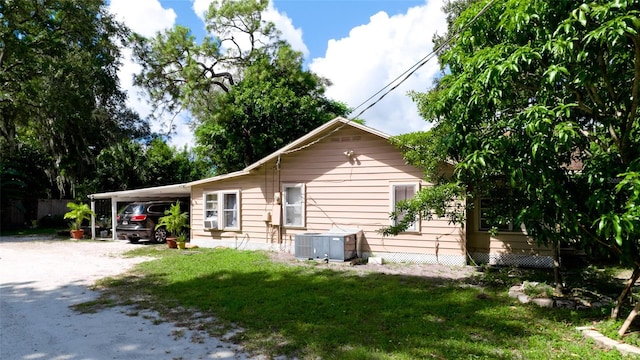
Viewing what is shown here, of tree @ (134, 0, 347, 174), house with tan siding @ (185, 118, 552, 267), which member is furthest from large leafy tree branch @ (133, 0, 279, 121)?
house with tan siding @ (185, 118, 552, 267)

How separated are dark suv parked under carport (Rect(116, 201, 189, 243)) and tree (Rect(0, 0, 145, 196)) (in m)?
7.26

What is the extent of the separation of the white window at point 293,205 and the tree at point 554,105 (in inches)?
268

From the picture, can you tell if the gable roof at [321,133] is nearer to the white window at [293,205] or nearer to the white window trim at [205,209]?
the white window at [293,205]

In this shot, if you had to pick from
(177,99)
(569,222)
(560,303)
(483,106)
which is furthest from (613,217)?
(177,99)

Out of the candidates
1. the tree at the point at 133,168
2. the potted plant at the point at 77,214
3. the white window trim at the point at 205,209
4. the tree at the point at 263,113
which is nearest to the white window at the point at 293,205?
the white window trim at the point at 205,209

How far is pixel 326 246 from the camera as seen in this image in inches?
425

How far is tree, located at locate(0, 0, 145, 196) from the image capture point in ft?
60.4

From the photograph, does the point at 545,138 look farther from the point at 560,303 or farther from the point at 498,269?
the point at 498,269

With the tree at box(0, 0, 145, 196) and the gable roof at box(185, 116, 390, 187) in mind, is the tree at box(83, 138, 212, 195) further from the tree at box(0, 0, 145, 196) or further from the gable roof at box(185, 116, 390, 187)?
the gable roof at box(185, 116, 390, 187)

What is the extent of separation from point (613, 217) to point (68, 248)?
15850mm

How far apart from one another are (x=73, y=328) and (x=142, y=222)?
1019 cm

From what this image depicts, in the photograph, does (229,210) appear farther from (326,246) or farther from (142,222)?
(326,246)

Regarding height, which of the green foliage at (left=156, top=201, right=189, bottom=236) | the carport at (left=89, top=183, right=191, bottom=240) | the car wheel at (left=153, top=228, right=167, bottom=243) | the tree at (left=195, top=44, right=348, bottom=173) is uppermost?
the tree at (left=195, top=44, right=348, bottom=173)

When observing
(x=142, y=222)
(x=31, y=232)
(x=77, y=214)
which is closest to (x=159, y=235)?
(x=142, y=222)
